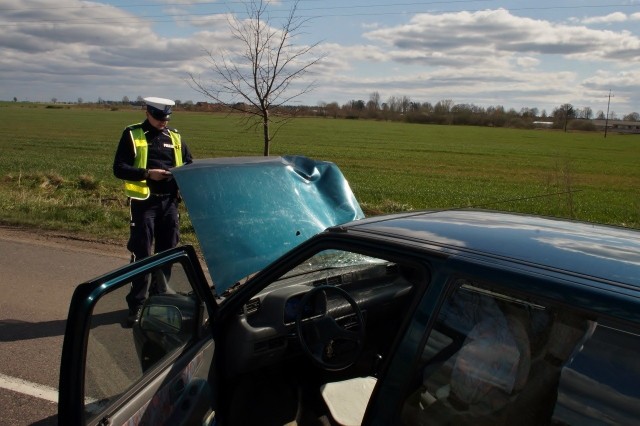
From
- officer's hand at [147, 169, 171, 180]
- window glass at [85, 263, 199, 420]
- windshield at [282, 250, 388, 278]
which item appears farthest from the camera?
officer's hand at [147, 169, 171, 180]

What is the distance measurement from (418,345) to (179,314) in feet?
3.76

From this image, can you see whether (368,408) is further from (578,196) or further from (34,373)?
(578,196)

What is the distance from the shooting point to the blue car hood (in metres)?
3.51

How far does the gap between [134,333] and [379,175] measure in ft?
82.8

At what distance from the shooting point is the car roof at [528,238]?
1.88 m

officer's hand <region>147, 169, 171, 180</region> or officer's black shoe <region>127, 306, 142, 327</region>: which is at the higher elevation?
officer's hand <region>147, 169, 171, 180</region>

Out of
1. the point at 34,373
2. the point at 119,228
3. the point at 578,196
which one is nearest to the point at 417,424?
the point at 34,373

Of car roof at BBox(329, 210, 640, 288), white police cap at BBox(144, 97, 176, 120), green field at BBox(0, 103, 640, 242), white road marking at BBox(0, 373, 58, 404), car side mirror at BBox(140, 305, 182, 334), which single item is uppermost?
white police cap at BBox(144, 97, 176, 120)

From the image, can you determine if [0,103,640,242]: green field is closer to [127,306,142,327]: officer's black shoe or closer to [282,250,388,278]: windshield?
[282,250,388,278]: windshield

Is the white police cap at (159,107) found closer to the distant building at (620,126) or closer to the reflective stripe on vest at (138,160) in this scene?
the reflective stripe on vest at (138,160)

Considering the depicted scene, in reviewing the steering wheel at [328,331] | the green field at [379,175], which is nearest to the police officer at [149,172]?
the steering wheel at [328,331]

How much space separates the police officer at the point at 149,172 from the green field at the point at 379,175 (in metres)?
3.36

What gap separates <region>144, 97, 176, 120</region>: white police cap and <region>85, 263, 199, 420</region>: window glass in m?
3.12

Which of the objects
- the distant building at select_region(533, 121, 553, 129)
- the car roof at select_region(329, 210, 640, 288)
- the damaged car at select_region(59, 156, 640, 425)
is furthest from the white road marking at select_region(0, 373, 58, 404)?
the distant building at select_region(533, 121, 553, 129)
